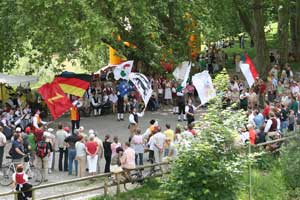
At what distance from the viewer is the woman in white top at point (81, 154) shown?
19406 mm

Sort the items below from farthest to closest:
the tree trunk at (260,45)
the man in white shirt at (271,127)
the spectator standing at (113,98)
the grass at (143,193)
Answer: the tree trunk at (260,45) → the spectator standing at (113,98) → the man in white shirt at (271,127) → the grass at (143,193)

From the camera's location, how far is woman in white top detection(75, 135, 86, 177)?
1941 cm

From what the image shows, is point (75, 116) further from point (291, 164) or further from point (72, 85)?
point (291, 164)

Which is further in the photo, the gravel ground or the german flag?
the german flag

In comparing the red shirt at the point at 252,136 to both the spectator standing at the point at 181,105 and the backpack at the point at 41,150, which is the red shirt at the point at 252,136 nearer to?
the backpack at the point at 41,150

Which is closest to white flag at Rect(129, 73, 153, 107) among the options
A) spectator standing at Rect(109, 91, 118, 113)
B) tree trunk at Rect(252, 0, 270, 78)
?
spectator standing at Rect(109, 91, 118, 113)

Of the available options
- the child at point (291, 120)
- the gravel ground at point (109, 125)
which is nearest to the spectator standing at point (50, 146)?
the gravel ground at point (109, 125)

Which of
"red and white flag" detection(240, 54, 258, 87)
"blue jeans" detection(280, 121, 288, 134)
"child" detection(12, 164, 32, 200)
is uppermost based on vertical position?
"red and white flag" detection(240, 54, 258, 87)

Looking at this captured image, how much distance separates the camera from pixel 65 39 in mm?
28906

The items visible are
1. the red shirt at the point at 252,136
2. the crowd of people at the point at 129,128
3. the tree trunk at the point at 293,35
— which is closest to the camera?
the crowd of people at the point at 129,128

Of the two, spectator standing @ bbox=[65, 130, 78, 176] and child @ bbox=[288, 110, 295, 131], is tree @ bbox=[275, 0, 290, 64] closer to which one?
child @ bbox=[288, 110, 295, 131]

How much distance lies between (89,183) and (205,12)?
1496 cm

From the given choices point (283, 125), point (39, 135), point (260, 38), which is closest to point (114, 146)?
point (39, 135)

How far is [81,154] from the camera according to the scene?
63.9 feet
